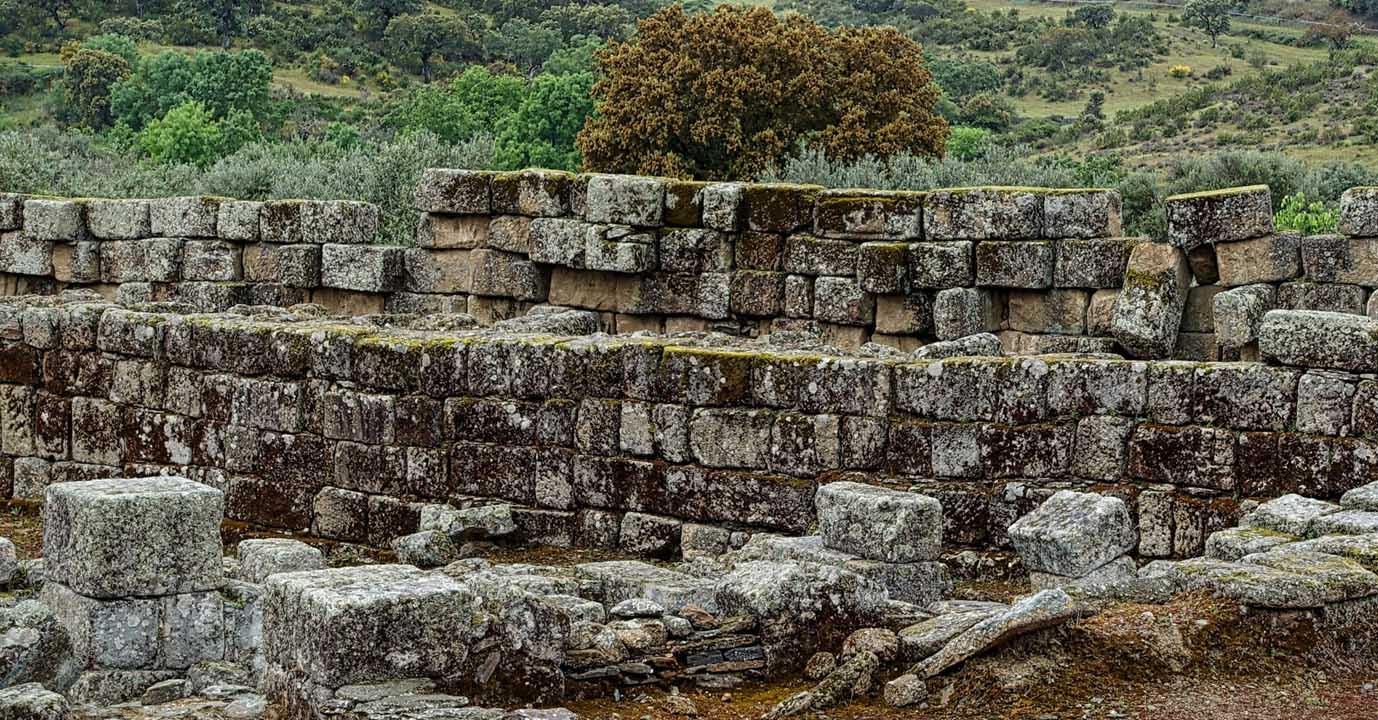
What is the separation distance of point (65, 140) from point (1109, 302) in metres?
34.5

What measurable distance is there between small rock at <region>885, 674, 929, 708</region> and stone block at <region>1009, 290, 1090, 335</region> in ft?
29.4

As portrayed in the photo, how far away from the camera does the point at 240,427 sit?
17.1 m

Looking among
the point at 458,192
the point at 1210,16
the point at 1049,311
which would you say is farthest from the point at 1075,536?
the point at 1210,16

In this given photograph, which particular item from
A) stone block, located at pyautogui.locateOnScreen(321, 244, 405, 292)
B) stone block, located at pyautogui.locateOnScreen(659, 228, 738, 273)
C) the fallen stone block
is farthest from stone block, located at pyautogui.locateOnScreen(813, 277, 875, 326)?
the fallen stone block

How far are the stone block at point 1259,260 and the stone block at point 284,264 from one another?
9601mm

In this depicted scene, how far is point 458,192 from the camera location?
755 inches

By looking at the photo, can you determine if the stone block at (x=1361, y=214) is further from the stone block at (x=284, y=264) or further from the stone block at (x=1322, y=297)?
the stone block at (x=284, y=264)

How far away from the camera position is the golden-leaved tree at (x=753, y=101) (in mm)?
31641

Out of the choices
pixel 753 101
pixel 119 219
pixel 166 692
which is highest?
pixel 753 101

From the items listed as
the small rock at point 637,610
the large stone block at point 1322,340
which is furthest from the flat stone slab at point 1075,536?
the small rock at point 637,610

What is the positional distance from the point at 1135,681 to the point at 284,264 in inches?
527

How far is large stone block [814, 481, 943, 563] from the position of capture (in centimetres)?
1129

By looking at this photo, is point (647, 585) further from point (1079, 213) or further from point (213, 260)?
point (213, 260)

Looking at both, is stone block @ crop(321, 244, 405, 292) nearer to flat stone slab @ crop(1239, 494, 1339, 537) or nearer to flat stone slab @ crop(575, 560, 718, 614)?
flat stone slab @ crop(575, 560, 718, 614)
